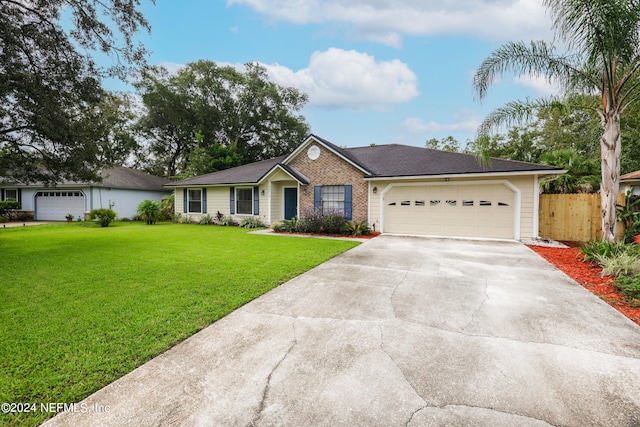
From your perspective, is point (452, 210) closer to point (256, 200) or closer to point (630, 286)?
point (630, 286)

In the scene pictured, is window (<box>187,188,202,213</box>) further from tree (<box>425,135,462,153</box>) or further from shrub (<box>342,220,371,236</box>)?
tree (<box>425,135,462,153</box>)

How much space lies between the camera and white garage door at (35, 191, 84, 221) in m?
19.6

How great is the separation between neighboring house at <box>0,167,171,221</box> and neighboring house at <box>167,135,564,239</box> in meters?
8.89

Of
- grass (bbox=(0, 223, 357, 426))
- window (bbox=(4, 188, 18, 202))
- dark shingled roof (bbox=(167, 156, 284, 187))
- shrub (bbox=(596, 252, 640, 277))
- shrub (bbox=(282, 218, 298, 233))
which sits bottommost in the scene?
grass (bbox=(0, 223, 357, 426))

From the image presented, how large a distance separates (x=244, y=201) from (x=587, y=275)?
14.2m

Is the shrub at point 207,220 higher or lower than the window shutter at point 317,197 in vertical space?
lower

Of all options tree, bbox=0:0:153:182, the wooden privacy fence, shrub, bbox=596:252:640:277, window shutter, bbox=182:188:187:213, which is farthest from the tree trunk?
window shutter, bbox=182:188:187:213

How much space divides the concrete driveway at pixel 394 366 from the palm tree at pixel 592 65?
528cm

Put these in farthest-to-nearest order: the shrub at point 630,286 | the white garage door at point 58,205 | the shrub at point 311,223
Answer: the white garage door at point 58,205 < the shrub at point 311,223 < the shrub at point 630,286

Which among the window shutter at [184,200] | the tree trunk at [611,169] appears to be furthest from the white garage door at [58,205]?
the tree trunk at [611,169]

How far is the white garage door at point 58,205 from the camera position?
19562mm

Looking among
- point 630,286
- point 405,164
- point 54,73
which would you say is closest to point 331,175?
point 405,164

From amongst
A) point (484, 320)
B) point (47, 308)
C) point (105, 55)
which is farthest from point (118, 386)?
point (105, 55)

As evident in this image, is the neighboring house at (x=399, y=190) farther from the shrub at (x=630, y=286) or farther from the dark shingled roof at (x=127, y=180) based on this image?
the dark shingled roof at (x=127, y=180)
